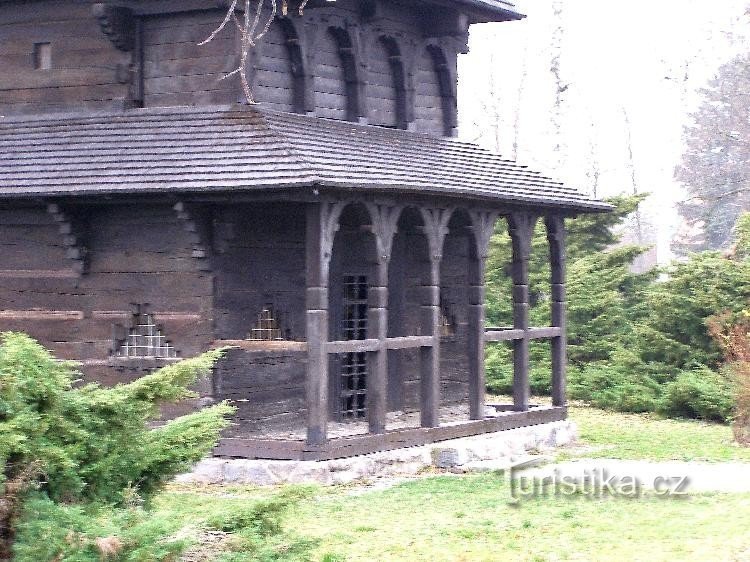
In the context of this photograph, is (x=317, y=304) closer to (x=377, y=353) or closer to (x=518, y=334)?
(x=377, y=353)

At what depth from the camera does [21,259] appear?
15.4 meters

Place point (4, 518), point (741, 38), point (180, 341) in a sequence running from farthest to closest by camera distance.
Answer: point (741, 38) < point (180, 341) < point (4, 518)

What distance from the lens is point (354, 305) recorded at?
55.7ft

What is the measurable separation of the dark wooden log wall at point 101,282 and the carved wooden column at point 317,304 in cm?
136

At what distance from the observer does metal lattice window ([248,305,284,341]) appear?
50.5 feet

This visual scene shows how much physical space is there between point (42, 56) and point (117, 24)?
4.49ft

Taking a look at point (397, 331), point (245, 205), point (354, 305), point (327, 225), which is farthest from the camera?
point (397, 331)

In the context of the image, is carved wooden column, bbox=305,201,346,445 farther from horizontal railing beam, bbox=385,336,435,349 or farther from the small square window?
the small square window

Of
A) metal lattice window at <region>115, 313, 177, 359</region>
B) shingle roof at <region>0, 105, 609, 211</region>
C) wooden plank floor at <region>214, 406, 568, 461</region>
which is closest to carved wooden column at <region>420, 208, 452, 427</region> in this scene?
wooden plank floor at <region>214, 406, 568, 461</region>

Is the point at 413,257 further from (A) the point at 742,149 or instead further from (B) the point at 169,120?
(A) the point at 742,149

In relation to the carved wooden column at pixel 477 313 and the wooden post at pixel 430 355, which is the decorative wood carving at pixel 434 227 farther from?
the carved wooden column at pixel 477 313

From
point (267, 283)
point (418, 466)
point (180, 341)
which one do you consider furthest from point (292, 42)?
point (418, 466)

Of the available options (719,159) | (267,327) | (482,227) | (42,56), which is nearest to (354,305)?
(267,327)

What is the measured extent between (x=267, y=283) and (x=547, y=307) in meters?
9.61
